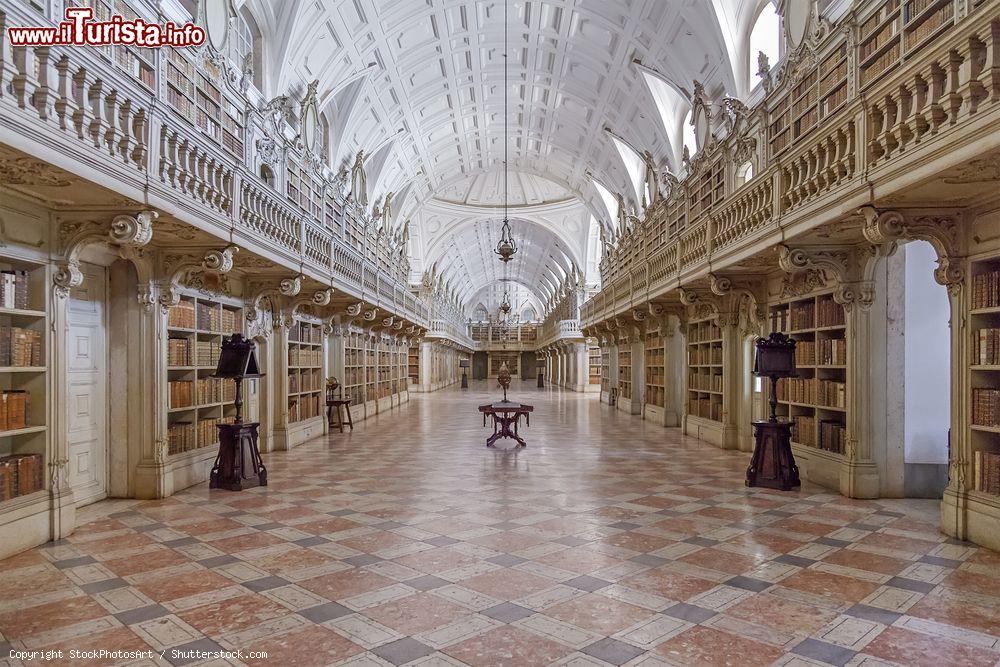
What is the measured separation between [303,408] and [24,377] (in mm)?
7169

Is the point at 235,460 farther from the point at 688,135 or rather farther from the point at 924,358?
the point at 688,135

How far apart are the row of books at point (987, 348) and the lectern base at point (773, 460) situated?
7.56ft

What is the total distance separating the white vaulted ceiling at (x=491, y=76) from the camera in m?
12.2

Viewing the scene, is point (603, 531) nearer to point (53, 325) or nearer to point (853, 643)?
point (853, 643)

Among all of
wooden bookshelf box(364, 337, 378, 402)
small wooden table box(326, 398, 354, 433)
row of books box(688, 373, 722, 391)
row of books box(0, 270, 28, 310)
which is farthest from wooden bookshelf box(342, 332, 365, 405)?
row of books box(0, 270, 28, 310)

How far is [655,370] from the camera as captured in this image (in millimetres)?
16766

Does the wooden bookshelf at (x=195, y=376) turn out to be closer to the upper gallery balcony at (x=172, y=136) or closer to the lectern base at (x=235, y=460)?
the lectern base at (x=235, y=460)

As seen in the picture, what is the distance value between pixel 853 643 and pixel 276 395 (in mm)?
9873

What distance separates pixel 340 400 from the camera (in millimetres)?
13867

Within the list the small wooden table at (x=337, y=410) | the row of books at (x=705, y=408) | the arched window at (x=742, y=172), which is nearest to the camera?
the arched window at (x=742, y=172)

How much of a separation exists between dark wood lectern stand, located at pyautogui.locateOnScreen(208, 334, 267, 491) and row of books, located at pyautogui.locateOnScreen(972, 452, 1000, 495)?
7.46 metres

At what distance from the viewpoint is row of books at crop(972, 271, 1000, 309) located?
5199 millimetres

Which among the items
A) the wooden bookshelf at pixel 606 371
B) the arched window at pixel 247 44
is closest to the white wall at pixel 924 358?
the arched window at pixel 247 44

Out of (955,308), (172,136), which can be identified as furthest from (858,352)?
(172,136)
